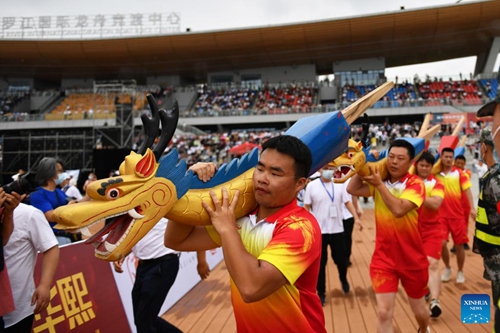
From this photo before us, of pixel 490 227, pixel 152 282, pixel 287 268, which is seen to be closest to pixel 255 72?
pixel 152 282

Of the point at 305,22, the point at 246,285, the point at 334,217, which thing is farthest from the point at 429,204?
the point at 305,22

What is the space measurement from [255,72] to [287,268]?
36.1 metres

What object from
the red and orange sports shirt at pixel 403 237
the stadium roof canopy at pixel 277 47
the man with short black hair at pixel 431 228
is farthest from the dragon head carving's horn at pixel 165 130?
the stadium roof canopy at pixel 277 47

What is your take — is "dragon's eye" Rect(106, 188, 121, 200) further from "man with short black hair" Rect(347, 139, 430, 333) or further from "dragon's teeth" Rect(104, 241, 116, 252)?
"man with short black hair" Rect(347, 139, 430, 333)

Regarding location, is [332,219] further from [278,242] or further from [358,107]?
[278,242]

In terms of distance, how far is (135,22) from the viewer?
32.8 metres

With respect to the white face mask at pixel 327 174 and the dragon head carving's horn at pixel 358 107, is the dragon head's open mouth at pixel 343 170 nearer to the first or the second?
the dragon head carving's horn at pixel 358 107

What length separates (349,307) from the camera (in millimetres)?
4914

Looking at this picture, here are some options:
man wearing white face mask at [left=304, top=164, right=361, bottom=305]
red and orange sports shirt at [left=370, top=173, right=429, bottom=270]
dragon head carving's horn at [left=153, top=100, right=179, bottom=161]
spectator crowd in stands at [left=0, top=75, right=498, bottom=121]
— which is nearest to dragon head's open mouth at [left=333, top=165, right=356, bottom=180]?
red and orange sports shirt at [left=370, top=173, right=429, bottom=270]

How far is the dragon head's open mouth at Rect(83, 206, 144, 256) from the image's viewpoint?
1497mm

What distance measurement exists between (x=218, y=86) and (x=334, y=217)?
105 ft

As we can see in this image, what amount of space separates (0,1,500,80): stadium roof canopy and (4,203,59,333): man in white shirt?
28833mm

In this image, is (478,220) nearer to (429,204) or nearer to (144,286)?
(429,204)

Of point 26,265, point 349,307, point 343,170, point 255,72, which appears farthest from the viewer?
point 255,72
